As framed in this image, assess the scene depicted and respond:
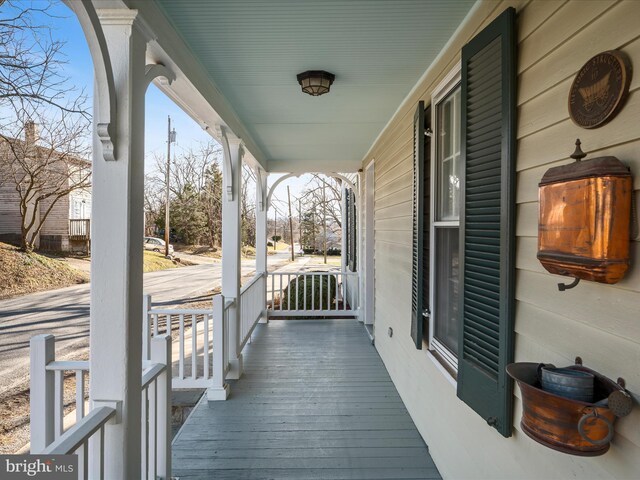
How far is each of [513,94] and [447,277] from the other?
125cm

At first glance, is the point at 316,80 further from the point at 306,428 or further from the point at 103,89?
the point at 306,428

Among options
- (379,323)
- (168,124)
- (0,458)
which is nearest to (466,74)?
(0,458)

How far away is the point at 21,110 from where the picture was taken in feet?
11.2

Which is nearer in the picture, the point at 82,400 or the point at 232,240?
the point at 82,400

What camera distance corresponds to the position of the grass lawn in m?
10.6

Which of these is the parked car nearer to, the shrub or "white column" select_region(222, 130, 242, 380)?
the shrub

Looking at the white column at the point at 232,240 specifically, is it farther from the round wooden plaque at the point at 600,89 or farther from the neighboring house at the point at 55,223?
the neighboring house at the point at 55,223

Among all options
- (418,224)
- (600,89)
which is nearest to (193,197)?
(418,224)

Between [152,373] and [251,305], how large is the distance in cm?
334

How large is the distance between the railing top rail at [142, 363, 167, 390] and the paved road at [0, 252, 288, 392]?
343cm

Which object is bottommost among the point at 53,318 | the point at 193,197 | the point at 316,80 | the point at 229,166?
the point at 53,318

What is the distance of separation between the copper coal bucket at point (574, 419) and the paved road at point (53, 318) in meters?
5.13

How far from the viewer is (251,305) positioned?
5156 mm

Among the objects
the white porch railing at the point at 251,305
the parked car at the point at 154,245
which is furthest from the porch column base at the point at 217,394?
the parked car at the point at 154,245
